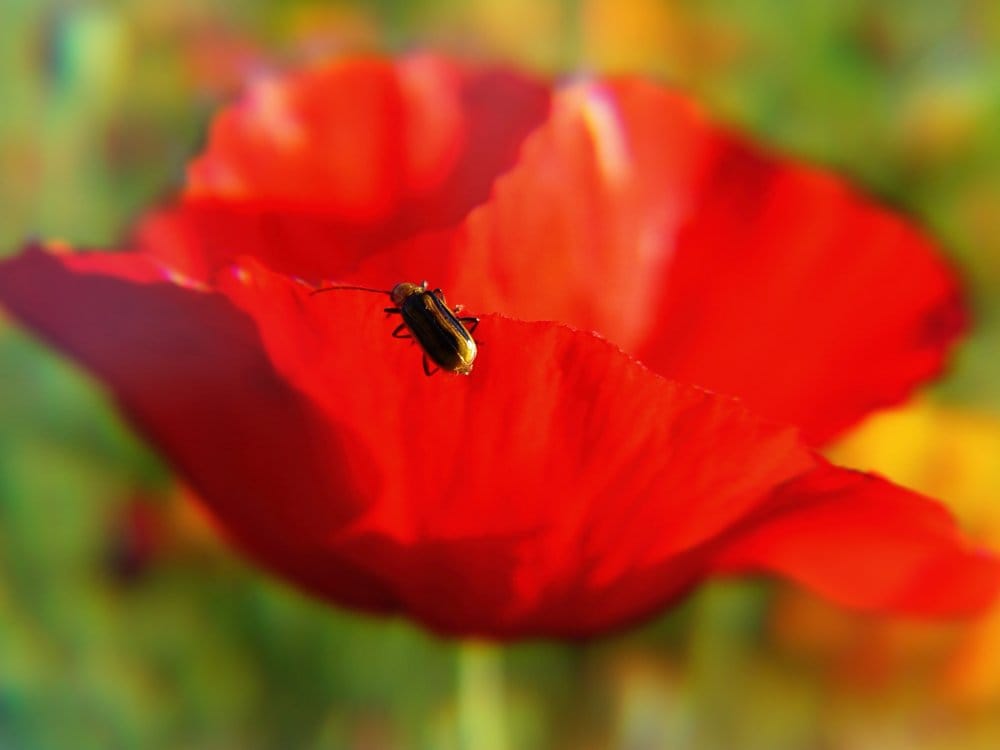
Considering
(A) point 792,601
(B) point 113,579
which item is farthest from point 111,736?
(A) point 792,601

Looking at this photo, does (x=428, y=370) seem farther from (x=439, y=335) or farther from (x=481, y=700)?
(x=481, y=700)

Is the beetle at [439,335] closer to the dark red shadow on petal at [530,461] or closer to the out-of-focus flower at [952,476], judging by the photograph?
the dark red shadow on petal at [530,461]

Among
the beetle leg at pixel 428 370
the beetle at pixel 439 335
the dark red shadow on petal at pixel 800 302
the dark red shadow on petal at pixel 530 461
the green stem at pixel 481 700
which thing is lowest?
the dark red shadow on petal at pixel 530 461

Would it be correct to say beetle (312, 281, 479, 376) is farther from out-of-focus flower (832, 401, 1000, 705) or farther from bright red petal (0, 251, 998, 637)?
out-of-focus flower (832, 401, 1000, 705)

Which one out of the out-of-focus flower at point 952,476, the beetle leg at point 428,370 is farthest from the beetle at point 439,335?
the out-of-focus flower at point 952,476

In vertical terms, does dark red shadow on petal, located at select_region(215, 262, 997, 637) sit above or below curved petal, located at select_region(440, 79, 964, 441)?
below

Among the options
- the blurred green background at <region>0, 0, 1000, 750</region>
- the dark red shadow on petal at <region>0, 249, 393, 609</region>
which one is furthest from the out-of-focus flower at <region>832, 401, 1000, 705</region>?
the dark red shadow on petal at <region>0, 249, 393, 609</region>
